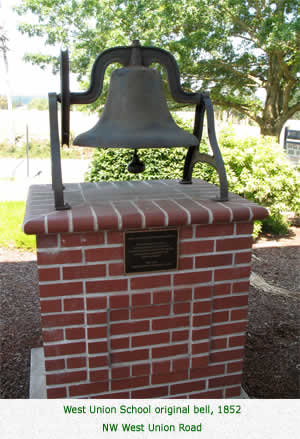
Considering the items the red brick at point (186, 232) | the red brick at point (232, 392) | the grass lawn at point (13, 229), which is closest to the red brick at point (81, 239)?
the red brick at point (186, 232)

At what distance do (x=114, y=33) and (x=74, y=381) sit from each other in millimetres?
7922

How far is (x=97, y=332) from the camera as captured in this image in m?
1.89

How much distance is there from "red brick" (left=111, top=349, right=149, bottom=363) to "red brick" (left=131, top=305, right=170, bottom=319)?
0.68 feet

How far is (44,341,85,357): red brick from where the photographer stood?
1867 millimetres

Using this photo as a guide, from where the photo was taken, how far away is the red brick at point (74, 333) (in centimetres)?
187

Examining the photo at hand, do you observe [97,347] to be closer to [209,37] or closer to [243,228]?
[243,228]

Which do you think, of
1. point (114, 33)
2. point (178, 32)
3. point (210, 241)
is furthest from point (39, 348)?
point (178, 32)

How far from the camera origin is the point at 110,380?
201 cm

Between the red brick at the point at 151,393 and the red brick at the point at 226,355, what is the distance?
1.06ft

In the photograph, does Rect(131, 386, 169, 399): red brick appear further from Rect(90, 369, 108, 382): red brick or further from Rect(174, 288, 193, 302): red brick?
Rect(174, 288, 193, 302): red brick

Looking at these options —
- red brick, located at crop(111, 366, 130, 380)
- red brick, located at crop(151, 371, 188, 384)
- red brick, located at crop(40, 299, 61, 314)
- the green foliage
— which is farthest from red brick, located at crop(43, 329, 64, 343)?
the green foliage

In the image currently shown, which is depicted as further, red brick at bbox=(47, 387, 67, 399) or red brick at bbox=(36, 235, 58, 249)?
red brick at bbox=(47, 387, 67, 399)

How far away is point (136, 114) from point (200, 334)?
4.07 feet

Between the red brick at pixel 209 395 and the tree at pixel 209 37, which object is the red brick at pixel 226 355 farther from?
the tree at pixel 209 37
